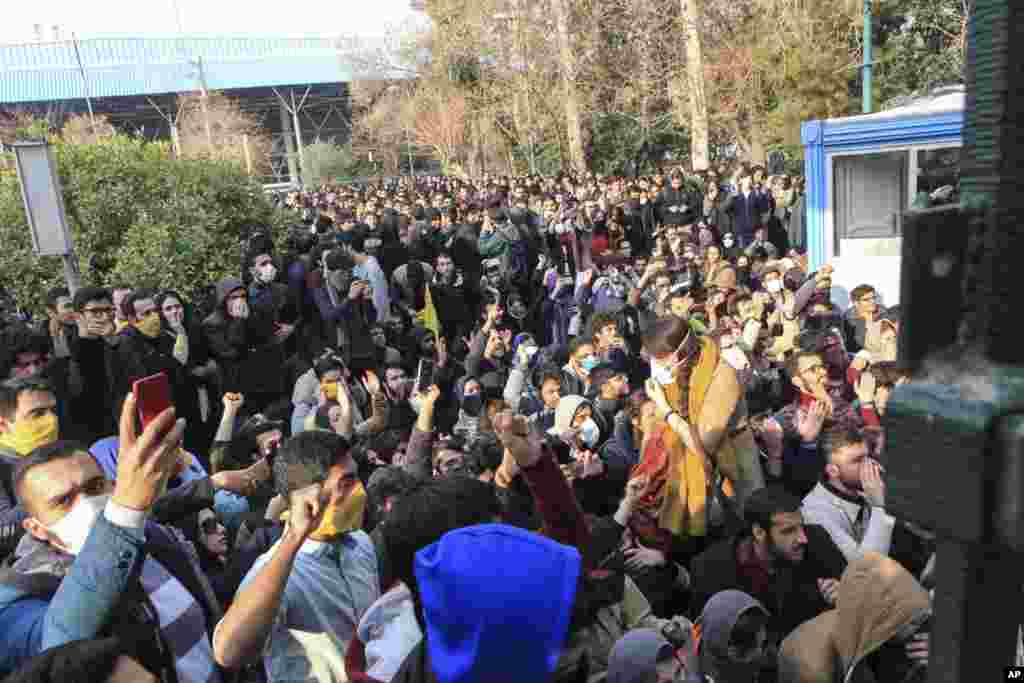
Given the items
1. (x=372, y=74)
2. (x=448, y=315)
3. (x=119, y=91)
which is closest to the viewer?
(x=448, y=315)

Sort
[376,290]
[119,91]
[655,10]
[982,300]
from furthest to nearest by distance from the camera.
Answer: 1. [119,91]
2. [655,10]
3. [376,290]
4. [982,300]

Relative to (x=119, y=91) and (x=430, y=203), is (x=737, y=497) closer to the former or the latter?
(x=430, y=203)

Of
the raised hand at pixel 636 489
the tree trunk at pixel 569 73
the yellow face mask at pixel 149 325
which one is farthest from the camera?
the tree trunk at pixel 569 73

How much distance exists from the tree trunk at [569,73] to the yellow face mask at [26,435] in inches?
811

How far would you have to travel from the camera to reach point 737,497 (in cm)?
370

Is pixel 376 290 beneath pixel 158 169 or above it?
beneath

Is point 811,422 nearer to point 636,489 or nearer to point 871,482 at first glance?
point 871,482

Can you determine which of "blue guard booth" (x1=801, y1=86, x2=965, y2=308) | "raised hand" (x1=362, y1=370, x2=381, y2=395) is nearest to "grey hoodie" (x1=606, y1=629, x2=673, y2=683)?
"raised hand" (x1=362, y1=370, x2=381, y2=395)

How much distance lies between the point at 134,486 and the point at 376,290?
224 inches

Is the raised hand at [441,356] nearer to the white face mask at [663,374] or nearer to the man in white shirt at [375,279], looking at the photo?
the man in white shirt at [375,279]

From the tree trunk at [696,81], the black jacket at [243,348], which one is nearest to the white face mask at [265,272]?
the black jacket at [243,348]

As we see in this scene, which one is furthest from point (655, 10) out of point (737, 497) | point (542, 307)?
point (737, 497)

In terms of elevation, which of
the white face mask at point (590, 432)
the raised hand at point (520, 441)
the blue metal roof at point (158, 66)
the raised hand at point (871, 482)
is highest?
the blue metal roof at point (158, 66)

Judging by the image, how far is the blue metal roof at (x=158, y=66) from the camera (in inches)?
1791
